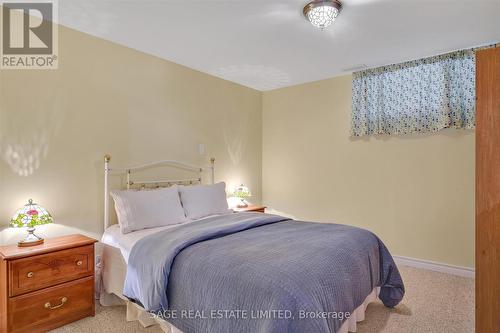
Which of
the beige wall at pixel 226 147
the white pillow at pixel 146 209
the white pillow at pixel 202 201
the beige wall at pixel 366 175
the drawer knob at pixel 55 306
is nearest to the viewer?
the drawer knob at pixel 55 306

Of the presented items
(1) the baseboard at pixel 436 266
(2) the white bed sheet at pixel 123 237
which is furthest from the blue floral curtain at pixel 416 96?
(2) the white bed sheet at pixel 123 237

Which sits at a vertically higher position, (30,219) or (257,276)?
(30,219)

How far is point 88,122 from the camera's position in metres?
2.87

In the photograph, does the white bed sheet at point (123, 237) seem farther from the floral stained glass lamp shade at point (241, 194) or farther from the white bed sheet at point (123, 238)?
the floral stained glass lamp shade at point (241, 194)

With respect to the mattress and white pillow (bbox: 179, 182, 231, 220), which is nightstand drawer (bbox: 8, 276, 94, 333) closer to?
the mattress

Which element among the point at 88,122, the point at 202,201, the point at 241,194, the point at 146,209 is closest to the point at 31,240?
the point at 146,209

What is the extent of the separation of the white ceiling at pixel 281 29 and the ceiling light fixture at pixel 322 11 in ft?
0.23

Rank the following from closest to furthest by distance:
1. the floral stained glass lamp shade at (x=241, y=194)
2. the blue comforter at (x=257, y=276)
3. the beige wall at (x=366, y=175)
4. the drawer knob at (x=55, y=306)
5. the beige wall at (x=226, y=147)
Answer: the blue comforter at (x=257, y=276) < the drawer knob at (x=55, y=306) < the beige wall at (x=226, y=147) < the beige wall at (x=366, y=175) < the floral stained glass lamp shade at (x=241, y=194)

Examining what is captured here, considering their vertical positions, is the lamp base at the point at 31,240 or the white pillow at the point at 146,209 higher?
the white pillow at the point at 146,209

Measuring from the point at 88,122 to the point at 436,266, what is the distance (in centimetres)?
413

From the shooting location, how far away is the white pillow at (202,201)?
318cm

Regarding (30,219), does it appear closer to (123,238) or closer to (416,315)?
(123,238)

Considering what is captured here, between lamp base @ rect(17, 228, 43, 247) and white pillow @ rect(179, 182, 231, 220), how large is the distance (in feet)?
4.26

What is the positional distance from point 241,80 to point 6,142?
9.71 ft
